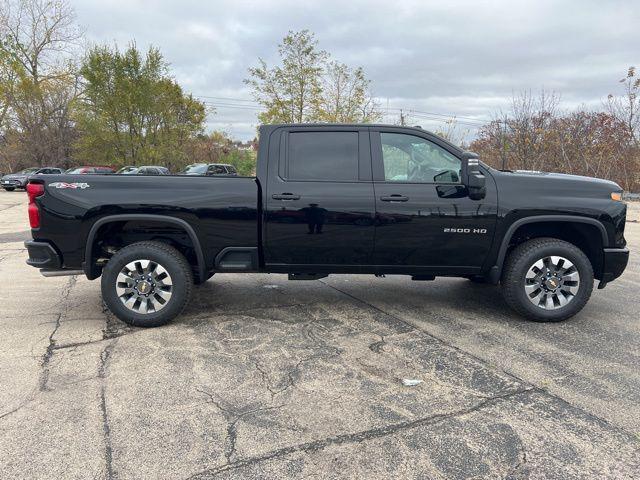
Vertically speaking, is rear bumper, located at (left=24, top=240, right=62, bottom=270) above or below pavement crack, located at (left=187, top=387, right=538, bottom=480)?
above

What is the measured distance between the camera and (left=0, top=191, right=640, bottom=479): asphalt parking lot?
8.24ft

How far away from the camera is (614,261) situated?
181 inches

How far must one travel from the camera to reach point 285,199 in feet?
14.6

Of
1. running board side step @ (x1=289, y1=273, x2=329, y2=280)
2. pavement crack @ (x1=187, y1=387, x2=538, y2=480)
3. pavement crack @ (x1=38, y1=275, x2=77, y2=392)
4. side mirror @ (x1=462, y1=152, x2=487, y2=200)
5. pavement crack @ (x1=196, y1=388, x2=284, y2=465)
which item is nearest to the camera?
pavement crack @ (x1=187, y1=387, x2=538, y2=480)

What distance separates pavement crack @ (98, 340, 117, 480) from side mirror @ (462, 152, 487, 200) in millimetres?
3472

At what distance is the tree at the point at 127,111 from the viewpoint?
28047mm

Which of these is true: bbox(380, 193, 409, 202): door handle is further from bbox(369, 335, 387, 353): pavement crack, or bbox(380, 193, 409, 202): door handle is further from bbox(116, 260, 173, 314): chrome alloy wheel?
bbox(116, 260, 173, 314): chrome alloy wheel

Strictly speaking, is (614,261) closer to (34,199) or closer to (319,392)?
(319,392)

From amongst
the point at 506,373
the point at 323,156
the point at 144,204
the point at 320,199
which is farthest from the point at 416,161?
the point at 144,204

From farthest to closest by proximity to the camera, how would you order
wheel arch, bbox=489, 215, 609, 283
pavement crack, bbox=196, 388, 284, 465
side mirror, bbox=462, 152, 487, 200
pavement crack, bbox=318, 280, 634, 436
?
wheel arch, bbox=489, 215, 609, 283 < side mirror, bbox=462, 152, 487, 200 < pavement crack, bbox=318, 280, 634, 436 < pavement crack, bbox=196, 388, 284, 465

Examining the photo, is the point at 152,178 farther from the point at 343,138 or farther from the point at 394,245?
the point at 394,245

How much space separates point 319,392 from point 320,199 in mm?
1886

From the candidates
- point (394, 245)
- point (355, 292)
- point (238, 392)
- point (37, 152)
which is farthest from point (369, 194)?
point (37, 152)

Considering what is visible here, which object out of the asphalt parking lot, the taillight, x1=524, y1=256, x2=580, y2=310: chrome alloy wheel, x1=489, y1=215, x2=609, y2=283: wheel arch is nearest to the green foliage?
the taillight
